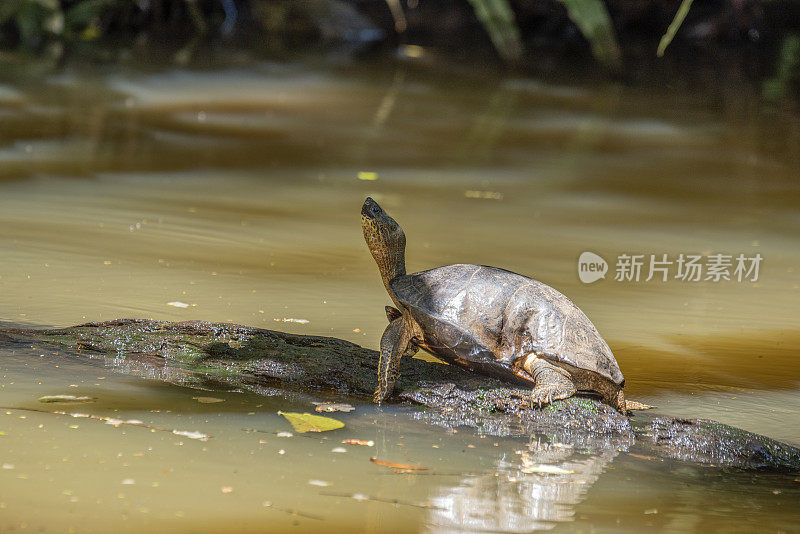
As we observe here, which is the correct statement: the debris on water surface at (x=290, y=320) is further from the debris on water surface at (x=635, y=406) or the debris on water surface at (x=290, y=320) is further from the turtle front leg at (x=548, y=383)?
the debris on water surface at (x=635, y=406)

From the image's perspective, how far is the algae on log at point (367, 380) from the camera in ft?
10.8

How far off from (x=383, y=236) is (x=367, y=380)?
53 centimetres

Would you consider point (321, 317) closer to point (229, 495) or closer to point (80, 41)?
point (229, 495)

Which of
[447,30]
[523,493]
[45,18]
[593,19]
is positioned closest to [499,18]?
[593,19]

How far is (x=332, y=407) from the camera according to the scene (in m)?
3.43

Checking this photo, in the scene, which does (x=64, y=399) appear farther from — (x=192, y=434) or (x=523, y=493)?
(x=523, y=493)

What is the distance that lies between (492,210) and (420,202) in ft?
1.65

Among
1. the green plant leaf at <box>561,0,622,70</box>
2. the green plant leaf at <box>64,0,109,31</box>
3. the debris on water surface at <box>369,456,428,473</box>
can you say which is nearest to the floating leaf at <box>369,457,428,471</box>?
the debris on water surface at <box>369,456,428,473</box>

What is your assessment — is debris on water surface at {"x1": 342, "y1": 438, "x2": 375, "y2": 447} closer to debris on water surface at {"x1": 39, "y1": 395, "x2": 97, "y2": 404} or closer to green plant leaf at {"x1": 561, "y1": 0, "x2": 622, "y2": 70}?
debris on water surface at {"x1": 39, "y1": 395, "x2": 97, "y2": 404}

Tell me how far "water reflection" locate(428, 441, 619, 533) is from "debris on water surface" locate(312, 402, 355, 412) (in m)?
0.59

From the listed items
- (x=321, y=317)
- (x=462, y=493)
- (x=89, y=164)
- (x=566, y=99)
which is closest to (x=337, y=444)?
(x=462, y=493)

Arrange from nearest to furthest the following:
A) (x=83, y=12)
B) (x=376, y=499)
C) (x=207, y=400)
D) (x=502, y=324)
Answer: (x=376, y=499) < (x=207, y=400) < (x=502, y=324) < (x=83, y=12)

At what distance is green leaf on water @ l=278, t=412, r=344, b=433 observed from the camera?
3.21 metres

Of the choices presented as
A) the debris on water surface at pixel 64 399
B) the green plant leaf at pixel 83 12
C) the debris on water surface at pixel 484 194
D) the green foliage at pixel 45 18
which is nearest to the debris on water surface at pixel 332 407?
the debris on water surface at pixel 64 399
